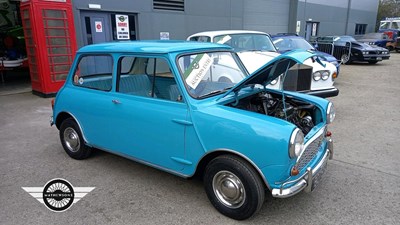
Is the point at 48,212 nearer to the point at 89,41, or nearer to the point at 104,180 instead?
the point at 104,180

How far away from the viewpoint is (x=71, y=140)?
14.5 ft

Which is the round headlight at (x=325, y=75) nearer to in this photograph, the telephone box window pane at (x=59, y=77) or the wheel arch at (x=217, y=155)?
the wheel arch at (x=217, y=155)

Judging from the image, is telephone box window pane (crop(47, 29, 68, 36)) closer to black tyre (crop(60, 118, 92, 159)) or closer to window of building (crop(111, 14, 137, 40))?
window of building (crop(111, 14, 137, 40))

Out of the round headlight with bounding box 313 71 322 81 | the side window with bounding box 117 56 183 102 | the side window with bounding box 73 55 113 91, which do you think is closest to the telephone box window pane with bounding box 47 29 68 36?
the side window with bounding box 73 55 113 91

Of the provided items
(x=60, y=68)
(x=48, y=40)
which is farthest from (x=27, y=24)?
(x=60, y=68)

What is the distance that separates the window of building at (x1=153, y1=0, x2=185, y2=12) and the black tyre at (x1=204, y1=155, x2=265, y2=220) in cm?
957

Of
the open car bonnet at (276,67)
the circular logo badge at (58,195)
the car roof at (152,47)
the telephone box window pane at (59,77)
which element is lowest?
the circular logo badge at (58,195)

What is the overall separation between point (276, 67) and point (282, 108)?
0.59 meters

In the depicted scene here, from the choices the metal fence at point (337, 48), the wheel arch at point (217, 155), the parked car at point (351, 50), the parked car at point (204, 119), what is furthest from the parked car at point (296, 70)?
the parked car at point (351, 50)

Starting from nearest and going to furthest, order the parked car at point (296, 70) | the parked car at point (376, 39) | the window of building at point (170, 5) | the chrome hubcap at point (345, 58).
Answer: the parked car at point (296, 70) → the window of building at point (170, 5) → the chrome hubcap at point (345, 58) → the parked car at point (376, 39)

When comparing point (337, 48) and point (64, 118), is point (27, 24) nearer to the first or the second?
point (64, 118)

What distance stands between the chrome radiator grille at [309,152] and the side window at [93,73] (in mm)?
2462

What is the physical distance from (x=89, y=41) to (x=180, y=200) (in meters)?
8.09

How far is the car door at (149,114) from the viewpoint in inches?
125
